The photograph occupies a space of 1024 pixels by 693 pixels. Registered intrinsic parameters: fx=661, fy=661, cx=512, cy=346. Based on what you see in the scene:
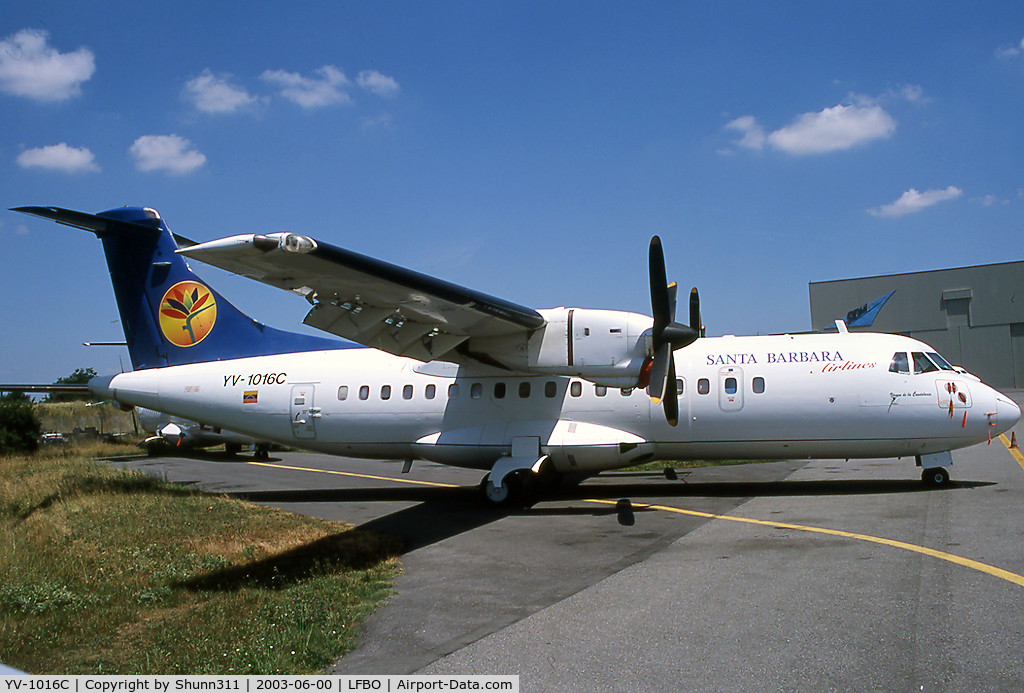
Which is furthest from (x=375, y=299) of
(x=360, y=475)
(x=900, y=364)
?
(x=360, y=475)

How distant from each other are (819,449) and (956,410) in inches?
97.3

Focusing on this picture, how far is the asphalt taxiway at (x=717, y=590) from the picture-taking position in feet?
15.4

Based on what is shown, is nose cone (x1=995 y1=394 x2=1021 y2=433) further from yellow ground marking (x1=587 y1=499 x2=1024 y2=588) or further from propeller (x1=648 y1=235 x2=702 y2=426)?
propeller (x1=648 y1=235 x2=702 y2=426)

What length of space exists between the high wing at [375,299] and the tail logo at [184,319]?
6.31 meters

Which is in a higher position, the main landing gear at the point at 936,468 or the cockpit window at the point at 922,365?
the cockpit window at the point at 922,365

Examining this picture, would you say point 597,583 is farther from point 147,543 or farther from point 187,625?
point 147,543

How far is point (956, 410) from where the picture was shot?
12195 mm

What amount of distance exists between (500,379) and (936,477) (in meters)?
8.57

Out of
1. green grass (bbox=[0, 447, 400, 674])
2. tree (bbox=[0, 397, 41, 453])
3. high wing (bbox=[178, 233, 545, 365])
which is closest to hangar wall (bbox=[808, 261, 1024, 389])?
high wing (bbox=[178, 233, 545, 365])

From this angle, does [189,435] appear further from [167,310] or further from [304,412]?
[304,412]

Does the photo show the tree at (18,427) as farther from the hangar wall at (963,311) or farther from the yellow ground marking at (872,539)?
the hangar wall at (963,311)

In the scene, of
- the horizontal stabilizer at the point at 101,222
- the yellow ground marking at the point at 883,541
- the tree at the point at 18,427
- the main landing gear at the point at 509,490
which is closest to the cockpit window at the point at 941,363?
the yellow ground marking at the point at 883,541

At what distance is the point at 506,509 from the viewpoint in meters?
12.6

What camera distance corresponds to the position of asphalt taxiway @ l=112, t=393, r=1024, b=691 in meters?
4.70
